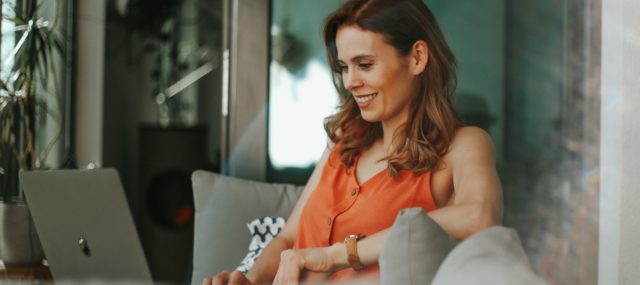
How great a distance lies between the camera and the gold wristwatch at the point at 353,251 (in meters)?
1.70

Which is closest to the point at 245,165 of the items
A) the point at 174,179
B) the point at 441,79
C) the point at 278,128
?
the point at 278,128

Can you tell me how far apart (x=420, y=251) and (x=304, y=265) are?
0.39 m

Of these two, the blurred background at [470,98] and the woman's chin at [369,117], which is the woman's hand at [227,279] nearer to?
the blurred background at [470,98]

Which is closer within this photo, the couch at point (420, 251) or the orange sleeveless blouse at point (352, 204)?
the couch at point (420, 251)

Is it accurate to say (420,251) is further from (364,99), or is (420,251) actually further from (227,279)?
(227,279)

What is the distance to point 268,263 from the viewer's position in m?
1.89

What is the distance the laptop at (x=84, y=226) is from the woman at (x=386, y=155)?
42 centimetres

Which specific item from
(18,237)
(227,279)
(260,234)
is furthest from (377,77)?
(18,237)

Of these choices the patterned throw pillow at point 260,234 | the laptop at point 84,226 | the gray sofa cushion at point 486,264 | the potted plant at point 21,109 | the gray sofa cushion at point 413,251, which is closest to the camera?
the gray sofa cushion at point 486,264

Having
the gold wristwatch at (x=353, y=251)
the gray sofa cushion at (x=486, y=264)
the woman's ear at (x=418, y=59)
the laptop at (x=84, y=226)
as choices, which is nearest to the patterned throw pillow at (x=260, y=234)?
the gold wristwatch at (x=353, y=251)

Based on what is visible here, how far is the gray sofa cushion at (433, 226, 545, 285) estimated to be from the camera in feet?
4.24

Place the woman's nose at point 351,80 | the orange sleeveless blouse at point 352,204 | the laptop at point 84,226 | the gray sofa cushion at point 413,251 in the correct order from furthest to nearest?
the laptop at point 84,226 → the woman's nose at point 351,80 → the orange sleeveless blouse at point 352,204 → the gray sofa cushion at point 413,251

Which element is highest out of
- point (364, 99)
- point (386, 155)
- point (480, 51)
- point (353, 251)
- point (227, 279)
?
point (480, 51)

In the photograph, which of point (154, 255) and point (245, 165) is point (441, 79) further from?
point (154, 255)
